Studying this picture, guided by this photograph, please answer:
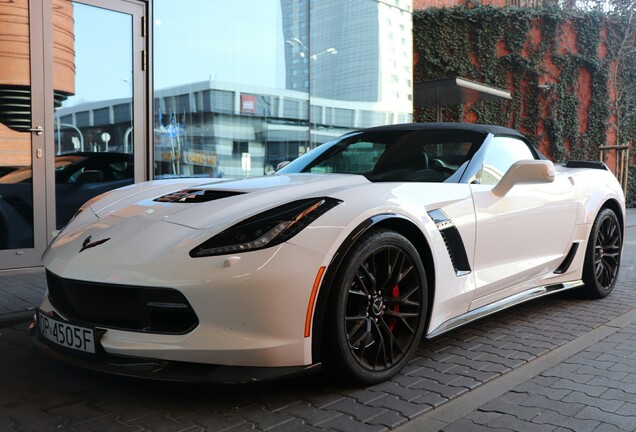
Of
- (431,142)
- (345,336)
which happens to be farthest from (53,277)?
(431,142)

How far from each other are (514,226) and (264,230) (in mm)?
1885

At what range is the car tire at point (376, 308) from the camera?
2650 millimetres

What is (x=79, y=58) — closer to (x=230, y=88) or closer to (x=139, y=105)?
(x=139, y=105)

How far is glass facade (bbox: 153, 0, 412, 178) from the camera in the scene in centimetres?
808

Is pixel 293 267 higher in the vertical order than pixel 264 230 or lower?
lower


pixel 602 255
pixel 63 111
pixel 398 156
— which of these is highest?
pixel 63 111

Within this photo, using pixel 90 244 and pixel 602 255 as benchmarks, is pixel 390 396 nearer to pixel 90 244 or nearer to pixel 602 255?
pixel 90 244

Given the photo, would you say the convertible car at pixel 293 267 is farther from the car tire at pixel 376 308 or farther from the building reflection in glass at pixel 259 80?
the building reflection in glass at pixel 259 80

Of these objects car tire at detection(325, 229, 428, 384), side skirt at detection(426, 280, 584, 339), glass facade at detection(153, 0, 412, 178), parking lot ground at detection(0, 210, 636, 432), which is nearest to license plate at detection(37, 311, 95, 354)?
parking lot ground at detection(0, 210, 636, 432)

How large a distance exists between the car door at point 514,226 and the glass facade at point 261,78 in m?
4.95

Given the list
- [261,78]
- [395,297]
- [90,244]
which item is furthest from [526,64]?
[90,244]

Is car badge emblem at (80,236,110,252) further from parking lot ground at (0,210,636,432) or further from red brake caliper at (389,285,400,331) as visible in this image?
red brake caliper at (389,285,400,331)

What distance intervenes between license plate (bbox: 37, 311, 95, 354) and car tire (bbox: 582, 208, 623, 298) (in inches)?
153

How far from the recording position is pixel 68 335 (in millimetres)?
2605
